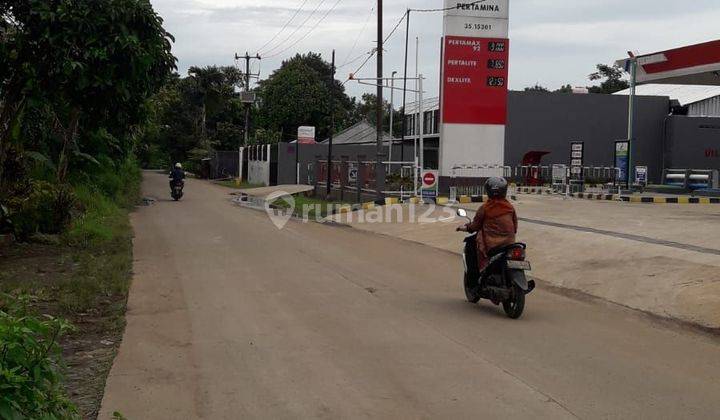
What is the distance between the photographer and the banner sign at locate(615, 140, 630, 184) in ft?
103

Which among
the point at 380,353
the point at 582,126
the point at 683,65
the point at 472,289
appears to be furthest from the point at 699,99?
the point at 380,353

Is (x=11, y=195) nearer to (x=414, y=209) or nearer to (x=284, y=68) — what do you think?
(x=414, y=209)

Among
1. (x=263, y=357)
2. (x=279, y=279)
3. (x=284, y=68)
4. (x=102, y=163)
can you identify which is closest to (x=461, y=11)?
(x=102, y=163)

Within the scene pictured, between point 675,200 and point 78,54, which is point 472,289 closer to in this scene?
point 78,54

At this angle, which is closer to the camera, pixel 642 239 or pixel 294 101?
pixel 642 239

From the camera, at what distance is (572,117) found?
49594 mm

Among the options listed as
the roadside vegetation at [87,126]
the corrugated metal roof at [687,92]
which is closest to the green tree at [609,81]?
the corrugated metal roof at [687,92]

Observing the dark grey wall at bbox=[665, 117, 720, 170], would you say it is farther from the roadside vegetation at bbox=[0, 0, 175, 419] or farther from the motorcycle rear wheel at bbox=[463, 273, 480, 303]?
the motorcycle rear wheel at bbox=[463, 273, 480, 303]

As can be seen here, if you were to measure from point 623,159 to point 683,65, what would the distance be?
15.1 feet

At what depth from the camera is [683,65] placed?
28812mm

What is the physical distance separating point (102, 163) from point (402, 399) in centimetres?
2276

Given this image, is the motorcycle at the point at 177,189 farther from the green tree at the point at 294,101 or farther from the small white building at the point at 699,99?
the green tree at the point at 294,101

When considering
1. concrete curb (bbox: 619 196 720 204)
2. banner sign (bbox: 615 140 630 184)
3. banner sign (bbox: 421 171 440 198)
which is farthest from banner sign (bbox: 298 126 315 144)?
concrete curb (bbox: 619 196 720 204)

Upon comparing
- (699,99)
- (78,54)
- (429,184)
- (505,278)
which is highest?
(699,99)
